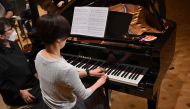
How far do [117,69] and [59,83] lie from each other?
716 mm

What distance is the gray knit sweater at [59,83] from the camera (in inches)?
64.9

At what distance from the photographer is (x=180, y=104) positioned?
3.12 meters

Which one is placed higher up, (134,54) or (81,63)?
(134,54)

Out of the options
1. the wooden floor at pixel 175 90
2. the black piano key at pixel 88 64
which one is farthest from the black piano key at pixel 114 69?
the wooden floor at pixel 175 90

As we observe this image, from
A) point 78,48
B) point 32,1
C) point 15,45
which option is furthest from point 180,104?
point 32,1

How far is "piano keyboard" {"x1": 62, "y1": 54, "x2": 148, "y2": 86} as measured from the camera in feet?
6.94

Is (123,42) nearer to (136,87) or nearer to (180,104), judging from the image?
(136,87)

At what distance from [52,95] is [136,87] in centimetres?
67

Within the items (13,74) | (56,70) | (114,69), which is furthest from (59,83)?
(13,74)

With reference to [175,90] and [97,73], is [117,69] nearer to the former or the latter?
[97,73]

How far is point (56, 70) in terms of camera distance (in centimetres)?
166

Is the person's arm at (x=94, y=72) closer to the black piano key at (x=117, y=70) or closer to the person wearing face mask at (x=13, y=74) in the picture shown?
the black piano key at (x=117, y=70)

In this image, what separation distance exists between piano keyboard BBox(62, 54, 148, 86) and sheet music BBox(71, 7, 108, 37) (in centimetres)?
26

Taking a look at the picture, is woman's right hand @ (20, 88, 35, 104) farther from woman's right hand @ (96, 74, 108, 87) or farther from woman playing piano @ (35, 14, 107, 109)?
woman's right hand @ (96, 74, 108, 87)
